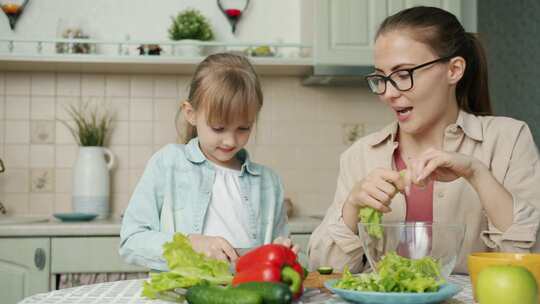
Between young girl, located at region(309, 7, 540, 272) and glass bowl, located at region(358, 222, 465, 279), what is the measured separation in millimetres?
290

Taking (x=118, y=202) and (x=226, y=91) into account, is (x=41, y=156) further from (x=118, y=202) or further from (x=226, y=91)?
(x=226, y=91)

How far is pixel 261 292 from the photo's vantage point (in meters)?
0.95

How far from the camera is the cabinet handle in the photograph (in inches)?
96.8

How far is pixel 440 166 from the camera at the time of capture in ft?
4.32

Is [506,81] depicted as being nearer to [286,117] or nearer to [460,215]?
[286,117]

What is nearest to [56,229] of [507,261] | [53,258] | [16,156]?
[53,258]

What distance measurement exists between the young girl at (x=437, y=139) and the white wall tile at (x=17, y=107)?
183cm

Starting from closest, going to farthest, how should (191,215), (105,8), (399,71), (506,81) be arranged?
(399,71), (191,215), (105,8), (506,81)

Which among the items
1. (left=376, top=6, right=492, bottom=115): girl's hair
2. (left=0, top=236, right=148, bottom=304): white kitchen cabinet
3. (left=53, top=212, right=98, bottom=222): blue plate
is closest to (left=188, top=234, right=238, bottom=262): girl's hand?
(left=376, top=6, right=492, bottom=115): girl's hair

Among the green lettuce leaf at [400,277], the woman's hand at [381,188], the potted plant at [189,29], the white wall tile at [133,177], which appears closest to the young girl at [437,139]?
the woman's hand at [381,188]

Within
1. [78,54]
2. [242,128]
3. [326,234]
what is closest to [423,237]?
[326,234]

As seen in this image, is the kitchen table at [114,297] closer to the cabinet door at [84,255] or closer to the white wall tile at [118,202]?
the cabinet door at [84,255]

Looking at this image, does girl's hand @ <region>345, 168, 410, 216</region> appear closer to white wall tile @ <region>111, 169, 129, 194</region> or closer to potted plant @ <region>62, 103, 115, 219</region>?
potted plant @ <region>62, 103, 115, 219</region>

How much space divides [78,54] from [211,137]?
1.39 metres
